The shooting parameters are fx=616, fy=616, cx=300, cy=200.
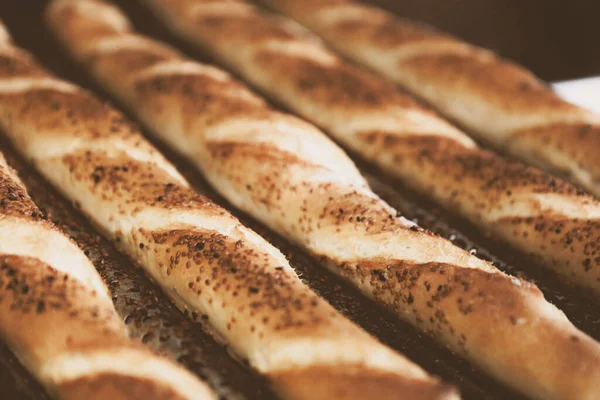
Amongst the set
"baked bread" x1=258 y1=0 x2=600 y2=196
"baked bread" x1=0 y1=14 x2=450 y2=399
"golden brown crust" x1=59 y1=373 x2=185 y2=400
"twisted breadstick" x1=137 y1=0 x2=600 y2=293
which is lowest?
"golden brown crust" x1=59 y1=373 x2=185 y2=400

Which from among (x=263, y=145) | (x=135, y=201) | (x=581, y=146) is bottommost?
(x=135, y=201)

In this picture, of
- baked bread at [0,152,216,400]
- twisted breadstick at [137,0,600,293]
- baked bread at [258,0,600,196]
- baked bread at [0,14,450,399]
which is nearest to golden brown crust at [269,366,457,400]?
baked bread at [0,14,450,399]

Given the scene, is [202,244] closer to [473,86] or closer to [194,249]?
[194,249]

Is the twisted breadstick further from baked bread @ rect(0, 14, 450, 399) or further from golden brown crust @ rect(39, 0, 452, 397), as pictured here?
baked bread @ rect(0, 14, 450, 399)

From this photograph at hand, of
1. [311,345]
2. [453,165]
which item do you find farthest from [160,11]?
[311,345]

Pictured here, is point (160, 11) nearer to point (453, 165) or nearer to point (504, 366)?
point (453, 165)

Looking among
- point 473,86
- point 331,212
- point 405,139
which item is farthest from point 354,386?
point 473,86
